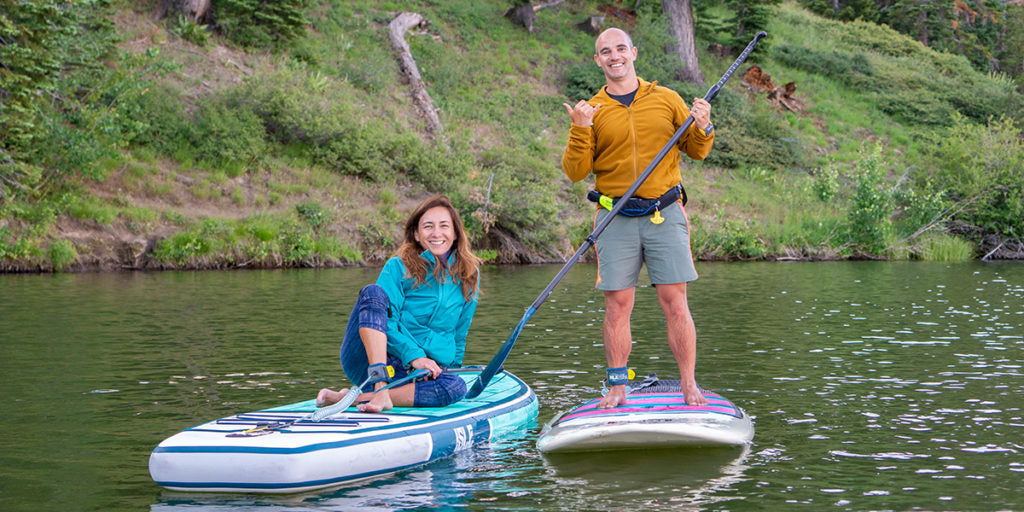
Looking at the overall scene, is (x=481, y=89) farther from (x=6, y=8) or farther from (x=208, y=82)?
(x=6, y=8)

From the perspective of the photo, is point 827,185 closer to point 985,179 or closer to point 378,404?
point 985,179

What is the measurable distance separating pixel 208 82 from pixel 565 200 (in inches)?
429

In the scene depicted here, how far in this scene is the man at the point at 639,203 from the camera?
7.16 meters

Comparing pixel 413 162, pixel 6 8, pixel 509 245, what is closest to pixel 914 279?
pixel 509 245

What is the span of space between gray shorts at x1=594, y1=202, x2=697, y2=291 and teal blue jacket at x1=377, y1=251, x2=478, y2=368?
1.05 meters

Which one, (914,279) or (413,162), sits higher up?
(413,162)

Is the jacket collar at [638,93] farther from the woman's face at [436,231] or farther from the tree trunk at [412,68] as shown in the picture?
the tree trunk at [412,68]

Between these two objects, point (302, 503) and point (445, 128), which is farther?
point (445, 128)

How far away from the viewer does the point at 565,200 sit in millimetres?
29984

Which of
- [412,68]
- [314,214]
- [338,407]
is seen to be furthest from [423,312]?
[412,68]

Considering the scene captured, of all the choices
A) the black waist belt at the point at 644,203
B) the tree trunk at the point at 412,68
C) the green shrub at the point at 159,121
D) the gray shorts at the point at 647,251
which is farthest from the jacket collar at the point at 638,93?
the tree trunk at the point at 412,68

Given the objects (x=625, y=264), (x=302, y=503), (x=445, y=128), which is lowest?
(x=302, y=503)

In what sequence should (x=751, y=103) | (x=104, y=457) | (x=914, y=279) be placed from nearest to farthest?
(x=104, y=457)
(x=914, y=279)
(x=751, y=103)

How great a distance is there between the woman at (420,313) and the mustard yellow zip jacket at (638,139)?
1030mm
